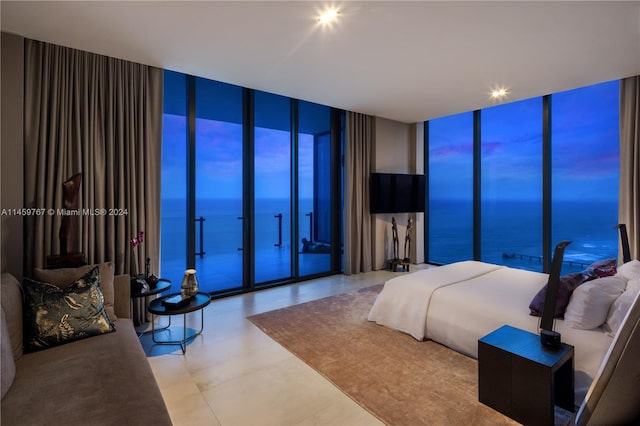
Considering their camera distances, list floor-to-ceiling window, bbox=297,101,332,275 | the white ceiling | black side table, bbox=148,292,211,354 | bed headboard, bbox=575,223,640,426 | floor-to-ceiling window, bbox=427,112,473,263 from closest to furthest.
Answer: bed headboard, bbox=575,223,640,426 → the white ceiling → black side table, bbox=148,292,211,354 → floor-to-ceiling window, bbox=297,101,332,275 → floor-to-ceiling window, bbox=427,112,473,263

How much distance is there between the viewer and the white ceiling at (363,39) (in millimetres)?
2355

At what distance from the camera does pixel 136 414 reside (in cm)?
138

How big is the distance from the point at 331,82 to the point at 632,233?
4.12m

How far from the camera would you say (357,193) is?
547cm

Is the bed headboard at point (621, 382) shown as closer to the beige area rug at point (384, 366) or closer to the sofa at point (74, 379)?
the beige area rug at point (384, 366)

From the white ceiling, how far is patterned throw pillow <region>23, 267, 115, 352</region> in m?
2.05

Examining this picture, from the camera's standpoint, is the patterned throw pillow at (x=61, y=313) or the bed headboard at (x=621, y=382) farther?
the patterned throw pillow at (x=61, y=313)

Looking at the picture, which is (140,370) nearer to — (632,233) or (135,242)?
(135,242)

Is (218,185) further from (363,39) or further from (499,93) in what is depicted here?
(499,93)

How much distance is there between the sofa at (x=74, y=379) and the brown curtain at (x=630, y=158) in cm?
516

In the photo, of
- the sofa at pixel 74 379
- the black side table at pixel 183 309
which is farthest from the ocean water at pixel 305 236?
the sofa at pixel 74 379

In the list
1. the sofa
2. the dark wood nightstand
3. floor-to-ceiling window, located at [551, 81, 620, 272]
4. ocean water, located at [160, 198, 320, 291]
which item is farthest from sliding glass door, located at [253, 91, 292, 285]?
floor-to-ceiling window, located at [551, 81, 620, 272]

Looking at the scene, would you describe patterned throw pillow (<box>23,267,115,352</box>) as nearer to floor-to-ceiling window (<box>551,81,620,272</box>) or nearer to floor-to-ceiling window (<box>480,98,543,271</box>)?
floor-to-ceiling window (<box>551,81,620,272</box>)

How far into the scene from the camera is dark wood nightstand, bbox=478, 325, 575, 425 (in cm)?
174
